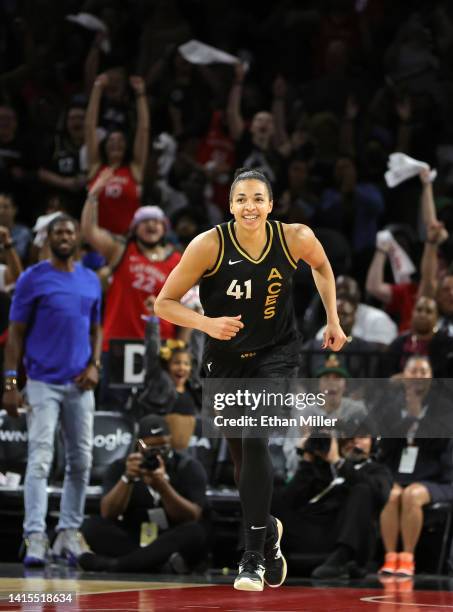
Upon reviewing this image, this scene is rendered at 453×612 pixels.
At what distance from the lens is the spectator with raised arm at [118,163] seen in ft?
37.0

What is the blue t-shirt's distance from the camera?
847 centimetres

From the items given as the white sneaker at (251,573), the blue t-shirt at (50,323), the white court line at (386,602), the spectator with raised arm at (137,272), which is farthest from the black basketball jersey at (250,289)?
the spectator with raised arm at (137,272)

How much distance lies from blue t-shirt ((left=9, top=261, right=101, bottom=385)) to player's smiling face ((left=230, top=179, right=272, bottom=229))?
114 inches

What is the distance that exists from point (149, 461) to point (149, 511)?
1.54ft

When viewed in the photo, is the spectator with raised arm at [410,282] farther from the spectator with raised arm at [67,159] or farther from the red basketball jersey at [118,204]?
the spectator with raised arm at [67,159]

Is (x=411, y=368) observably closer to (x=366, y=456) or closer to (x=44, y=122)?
(x=366, y=456)

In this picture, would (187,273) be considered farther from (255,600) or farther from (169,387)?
(169,387)

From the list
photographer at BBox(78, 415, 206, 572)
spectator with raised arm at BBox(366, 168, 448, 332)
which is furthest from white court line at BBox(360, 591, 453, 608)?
spectator with raised arm at BBox(366, 168, 448, 332)

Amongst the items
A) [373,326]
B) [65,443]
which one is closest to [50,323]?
[65,443]

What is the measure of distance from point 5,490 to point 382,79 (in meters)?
6.91

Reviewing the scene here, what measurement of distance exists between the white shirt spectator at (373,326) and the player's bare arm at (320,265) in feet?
13.7

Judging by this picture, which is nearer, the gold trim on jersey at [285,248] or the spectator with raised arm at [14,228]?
the gold trim on jersey at [285,248]

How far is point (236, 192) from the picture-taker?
5910 mm

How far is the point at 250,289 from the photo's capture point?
589cm
